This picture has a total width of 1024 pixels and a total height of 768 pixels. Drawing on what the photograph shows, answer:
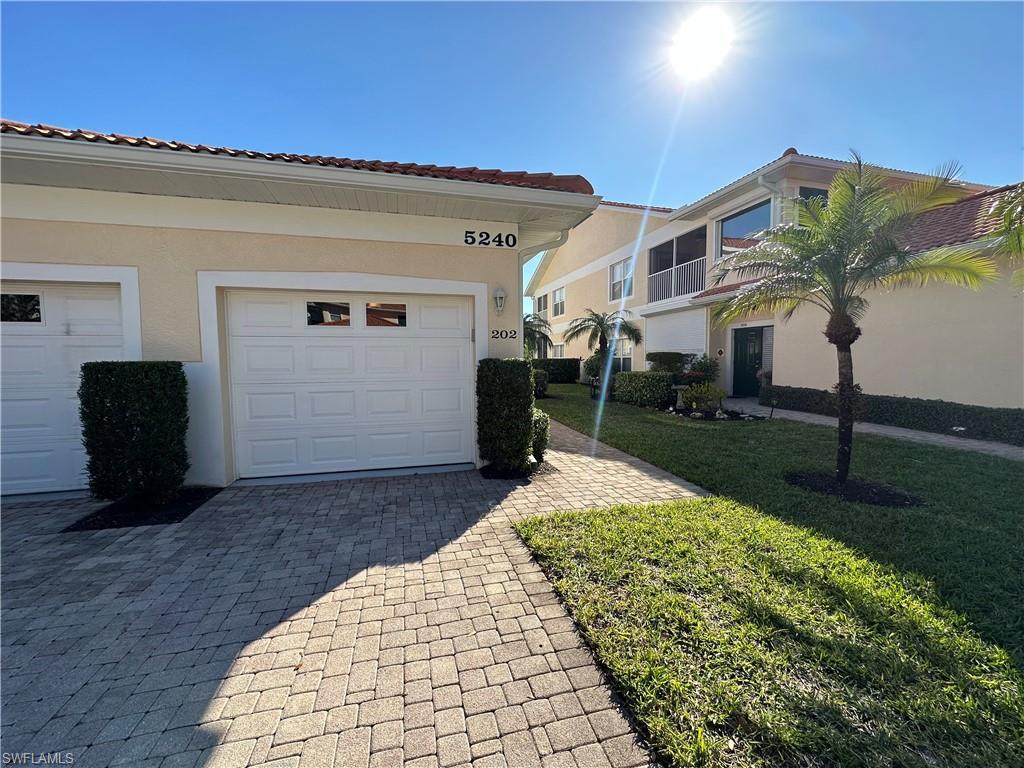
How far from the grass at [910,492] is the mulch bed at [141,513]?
6444mm

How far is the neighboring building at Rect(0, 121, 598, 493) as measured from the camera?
187 inches

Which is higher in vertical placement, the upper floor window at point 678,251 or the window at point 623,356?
the upper floor window at point 678,251

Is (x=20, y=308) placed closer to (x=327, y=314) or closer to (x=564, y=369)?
(x=327, y=314)

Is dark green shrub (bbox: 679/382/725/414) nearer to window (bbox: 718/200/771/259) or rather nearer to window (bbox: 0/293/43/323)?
window (bbox: 718/200/771/259)

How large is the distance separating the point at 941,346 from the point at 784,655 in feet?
34.0

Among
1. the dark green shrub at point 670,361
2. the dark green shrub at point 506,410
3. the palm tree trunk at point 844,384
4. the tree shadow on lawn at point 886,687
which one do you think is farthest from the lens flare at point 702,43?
the dark green shrub at point 670,361

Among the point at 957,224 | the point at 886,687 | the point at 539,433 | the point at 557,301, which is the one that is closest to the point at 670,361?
the point at 957,224

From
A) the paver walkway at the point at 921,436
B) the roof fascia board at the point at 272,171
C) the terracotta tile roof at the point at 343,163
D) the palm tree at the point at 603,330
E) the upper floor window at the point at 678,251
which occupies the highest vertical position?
the upper floor window at the point at 678,251

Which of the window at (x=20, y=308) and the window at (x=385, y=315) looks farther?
the window at (x=385, y=315)

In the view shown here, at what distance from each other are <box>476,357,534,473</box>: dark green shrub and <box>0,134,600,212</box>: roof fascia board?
225 centimetres

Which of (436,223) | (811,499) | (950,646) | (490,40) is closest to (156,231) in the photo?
(436,223)

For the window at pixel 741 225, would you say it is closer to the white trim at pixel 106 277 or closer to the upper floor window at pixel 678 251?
the upper floor window at pixel 678 251

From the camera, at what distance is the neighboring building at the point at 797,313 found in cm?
804

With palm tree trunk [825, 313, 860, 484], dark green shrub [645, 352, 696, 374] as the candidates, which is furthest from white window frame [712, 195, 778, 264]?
palm tree trunk [825, 313, 860, 484]
